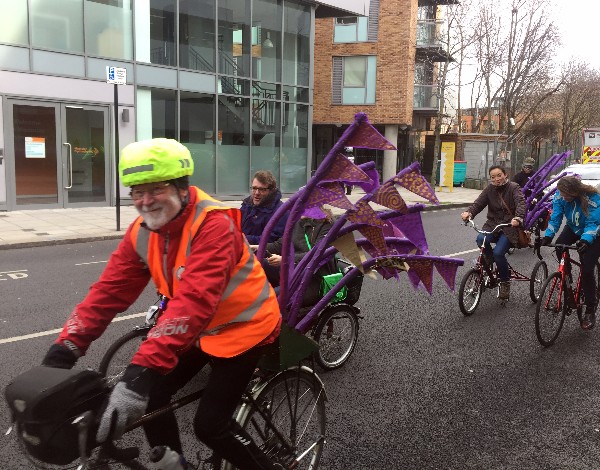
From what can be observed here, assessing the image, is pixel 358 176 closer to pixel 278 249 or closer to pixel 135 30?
pixel 278 249

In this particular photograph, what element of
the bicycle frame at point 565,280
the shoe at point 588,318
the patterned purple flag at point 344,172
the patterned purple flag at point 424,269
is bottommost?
the shoe at point 588,318

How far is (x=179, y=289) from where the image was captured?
203 centimetres

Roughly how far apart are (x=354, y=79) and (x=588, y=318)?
25.5 m

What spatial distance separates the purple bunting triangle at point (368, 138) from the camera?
8.54ft

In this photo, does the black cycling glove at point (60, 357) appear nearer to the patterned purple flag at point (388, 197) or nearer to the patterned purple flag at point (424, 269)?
the patterned purple flag at point (388, 197)

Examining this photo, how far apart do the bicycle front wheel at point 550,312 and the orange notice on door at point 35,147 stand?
1303cm

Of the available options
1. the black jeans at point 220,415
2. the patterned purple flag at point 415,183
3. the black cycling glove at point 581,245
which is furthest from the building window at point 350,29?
the black jeans at point 220,415

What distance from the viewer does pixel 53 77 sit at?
47.5ft

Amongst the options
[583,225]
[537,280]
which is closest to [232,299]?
[583,225]

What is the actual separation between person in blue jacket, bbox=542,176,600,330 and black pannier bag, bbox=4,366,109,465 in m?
5.10

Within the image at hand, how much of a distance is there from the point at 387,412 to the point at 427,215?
1450cm

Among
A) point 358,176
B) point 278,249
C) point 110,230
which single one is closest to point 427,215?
point 110,230

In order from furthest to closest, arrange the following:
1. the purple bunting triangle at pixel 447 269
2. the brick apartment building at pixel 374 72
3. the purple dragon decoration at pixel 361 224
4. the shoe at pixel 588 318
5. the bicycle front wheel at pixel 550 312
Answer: the brick apartment building at pixel 374 72 → the shoe at pixel 588 318 → the bicycle front wheel at pixel 550 312 → the purple bunting triangle at pixel 447 269 → the purple dragon decoration at pixel 361 224

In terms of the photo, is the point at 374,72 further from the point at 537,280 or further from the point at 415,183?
the point at 415,183
